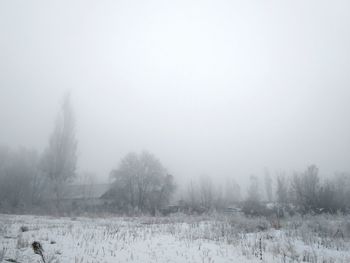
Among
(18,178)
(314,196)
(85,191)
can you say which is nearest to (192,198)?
(85,191)

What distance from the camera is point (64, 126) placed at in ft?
116

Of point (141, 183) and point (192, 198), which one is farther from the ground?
point (141, 183)

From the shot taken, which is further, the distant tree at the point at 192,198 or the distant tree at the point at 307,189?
the distant tree at the point at 192,198

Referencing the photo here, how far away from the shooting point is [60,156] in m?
32.7

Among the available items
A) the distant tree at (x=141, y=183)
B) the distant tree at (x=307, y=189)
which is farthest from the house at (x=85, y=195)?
the distant tree at (x=307, y=189)

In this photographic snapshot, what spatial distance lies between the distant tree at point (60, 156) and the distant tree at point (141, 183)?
8370mm

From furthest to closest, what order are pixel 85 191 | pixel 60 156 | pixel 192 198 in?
1. pixel 85 191
2. pixel 192 198
3. pixel 60 156

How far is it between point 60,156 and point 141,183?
13.7m

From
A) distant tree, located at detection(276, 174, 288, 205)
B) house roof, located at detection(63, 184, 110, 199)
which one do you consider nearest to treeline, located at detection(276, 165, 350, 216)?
distant tree, located at detection(276, 174, 288, 205)

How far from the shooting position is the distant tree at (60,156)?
105ft

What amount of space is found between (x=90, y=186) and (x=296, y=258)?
4858cm

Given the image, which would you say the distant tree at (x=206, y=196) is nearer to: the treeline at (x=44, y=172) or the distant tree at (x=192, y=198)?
the distant tree at (x=192, y=198)

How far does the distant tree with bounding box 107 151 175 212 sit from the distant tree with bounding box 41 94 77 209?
27.5 ft

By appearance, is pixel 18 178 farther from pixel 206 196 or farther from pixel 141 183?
pixel 206 196
